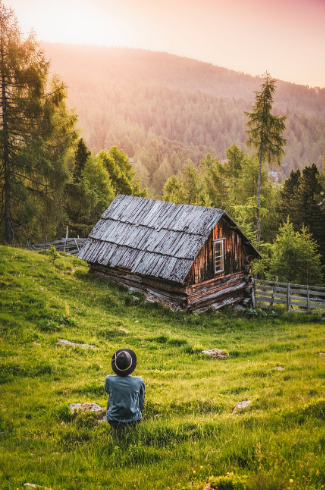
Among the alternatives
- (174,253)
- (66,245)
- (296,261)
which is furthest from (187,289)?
(66,245)

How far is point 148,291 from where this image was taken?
1906cm

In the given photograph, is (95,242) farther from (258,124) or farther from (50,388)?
(258,124)

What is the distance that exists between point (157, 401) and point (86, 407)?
57.3 inches

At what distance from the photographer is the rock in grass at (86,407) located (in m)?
6.99

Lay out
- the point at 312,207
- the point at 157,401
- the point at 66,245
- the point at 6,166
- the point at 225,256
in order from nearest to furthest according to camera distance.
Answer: the point at 157,401
the point at 225,256
the point at 6,166
the point at 66,245
the point at 312,207

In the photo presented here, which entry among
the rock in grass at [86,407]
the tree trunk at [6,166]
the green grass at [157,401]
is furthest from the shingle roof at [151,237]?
the rock in grass at [86,407]

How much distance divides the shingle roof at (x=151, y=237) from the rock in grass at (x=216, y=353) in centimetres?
505

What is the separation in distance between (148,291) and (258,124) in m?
18.5

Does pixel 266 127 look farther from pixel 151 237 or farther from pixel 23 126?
pixel 23 126

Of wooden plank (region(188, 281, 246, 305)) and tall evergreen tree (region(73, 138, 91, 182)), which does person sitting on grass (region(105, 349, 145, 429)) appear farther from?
tall evergreen tree (region(73, 138, 91, 182))

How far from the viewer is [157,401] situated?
741 centimetres

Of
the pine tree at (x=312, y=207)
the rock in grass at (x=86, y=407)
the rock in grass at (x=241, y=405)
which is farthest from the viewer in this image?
the pine tree at (x=312, y=207)

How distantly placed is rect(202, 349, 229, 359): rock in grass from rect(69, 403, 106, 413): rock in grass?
17.8 feet

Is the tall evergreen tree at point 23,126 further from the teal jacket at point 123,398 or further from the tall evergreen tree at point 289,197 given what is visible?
the tall evergreen tree at point 289,197
